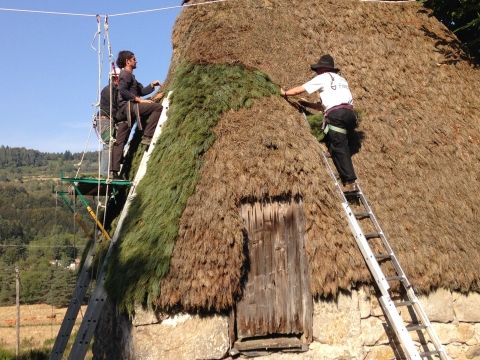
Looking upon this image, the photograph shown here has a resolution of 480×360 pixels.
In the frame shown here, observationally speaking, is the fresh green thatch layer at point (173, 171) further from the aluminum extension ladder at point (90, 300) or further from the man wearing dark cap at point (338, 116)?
the man wearing dark cap at point (338, 116)

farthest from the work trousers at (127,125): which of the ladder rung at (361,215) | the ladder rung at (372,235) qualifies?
the ladder rung at (372,235)

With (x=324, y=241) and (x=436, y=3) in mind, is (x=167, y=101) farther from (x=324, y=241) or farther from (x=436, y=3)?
(x=436, y=3)

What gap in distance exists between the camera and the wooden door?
7.01m

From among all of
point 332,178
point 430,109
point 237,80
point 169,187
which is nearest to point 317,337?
point 332,178

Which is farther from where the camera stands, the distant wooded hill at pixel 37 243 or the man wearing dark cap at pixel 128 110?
the distant wooded hill at pixel 37 243

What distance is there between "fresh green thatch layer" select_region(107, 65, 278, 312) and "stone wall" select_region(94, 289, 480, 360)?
0.40 m

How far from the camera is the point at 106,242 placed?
A: 8.88m

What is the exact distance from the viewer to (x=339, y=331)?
7035mm

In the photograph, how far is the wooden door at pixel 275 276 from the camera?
7008mm

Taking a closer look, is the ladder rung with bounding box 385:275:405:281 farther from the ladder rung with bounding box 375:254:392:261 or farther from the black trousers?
the black trousers

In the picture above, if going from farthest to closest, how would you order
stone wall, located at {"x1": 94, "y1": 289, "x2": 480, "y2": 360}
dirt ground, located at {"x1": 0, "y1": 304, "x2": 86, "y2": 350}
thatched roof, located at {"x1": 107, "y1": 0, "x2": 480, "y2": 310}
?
dirt ground, located at {"x1": 0, "y1": 304, "x2": 86, "y2": 350}, thatched roof, located at {"x1": 107, "y1": 0, "x2": 480, "y2": 310}, stone wall, located at {"x1": 94, "y1": 289, "x2": 480, "y2": 360}

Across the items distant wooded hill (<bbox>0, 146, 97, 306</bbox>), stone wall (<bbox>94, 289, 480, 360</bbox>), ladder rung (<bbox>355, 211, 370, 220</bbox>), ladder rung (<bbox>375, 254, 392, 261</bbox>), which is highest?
distant wooded hill (<bbox>0, 146, 97, 306</bbox>)

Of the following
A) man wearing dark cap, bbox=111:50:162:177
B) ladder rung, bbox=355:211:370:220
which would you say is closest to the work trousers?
man wearing dark cap, bbox=111:50:162:177

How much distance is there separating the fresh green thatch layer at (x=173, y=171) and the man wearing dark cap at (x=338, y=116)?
0.57 meters
